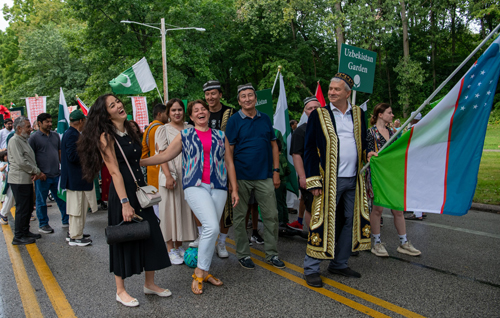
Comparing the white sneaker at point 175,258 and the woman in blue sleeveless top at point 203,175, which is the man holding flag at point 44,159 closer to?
the white sneaker at point 175,258

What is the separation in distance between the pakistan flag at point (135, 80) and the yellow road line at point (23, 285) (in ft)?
16.9

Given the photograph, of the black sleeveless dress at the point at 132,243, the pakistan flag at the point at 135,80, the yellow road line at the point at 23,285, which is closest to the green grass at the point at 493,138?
the pakistan flag at the point at 135,80

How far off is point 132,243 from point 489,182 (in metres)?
9.04

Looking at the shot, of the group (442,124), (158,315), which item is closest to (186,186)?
(158,315)

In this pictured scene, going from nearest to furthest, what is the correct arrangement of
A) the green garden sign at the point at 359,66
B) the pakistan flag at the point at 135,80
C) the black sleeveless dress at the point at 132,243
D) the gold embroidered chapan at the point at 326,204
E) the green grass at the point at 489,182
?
the black sleeveless dress at the point at 132,243
the gold embroidered chapan at the point at 326,204
the green garden sign at the point at 359,66
the green grass at the point at 489,182
the pakistan flag at the point at 135,80

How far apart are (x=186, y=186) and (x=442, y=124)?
2.56 m

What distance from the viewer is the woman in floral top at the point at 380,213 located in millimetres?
4832

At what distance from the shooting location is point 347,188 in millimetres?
4035

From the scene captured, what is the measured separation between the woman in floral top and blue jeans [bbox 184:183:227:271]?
7.05 feet

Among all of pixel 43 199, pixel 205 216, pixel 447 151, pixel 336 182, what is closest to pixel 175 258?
pixel 205 216

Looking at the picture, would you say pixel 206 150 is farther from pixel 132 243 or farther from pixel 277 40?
pixel 277 40

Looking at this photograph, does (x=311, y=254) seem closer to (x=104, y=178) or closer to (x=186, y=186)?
(x=186, y=186)

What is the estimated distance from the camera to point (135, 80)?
10.5 metres

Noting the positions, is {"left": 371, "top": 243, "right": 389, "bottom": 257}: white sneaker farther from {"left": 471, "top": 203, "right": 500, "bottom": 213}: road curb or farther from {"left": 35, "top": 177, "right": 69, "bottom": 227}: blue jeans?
{"left": 35, "top": 177, "right": 69, "bottom": 227}: blue jeans
